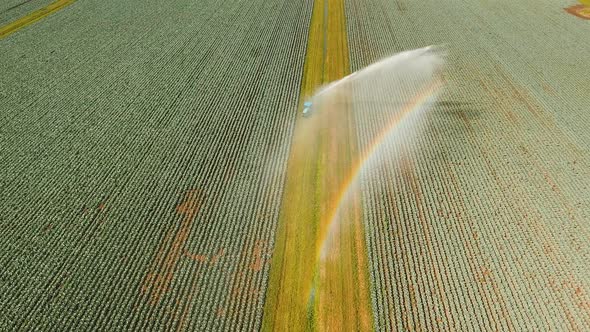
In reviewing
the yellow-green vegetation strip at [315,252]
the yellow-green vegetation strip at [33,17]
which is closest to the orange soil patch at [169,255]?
the yellow-green vegetation strip at [315,252]

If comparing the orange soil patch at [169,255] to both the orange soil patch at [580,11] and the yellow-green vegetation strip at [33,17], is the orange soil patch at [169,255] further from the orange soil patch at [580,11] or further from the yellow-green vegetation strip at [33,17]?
the orange soil patch at [580,11]

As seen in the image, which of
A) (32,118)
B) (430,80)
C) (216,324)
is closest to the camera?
(216,324)

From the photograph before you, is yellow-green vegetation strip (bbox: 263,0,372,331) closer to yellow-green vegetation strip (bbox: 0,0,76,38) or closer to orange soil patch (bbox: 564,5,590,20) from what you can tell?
yellow-green vegetation strip (bbox: 0,0,76,38)

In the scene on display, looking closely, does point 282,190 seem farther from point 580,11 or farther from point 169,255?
point 580,11

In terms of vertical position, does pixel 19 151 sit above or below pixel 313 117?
above

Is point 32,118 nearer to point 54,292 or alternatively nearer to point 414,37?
point 54,292

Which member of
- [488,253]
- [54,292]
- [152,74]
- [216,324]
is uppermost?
[152,74]

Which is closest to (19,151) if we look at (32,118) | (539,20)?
(32,118)
